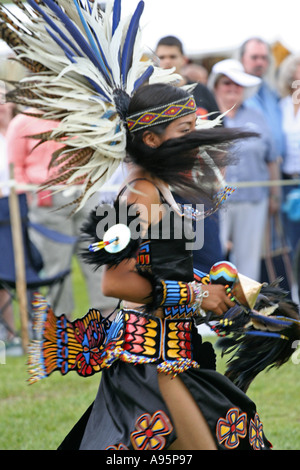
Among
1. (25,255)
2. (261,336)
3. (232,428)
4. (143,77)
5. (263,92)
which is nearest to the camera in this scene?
(232,428)

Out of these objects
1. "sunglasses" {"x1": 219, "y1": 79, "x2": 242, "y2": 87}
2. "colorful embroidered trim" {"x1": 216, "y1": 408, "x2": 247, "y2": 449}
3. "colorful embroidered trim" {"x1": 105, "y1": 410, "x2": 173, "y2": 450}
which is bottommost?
"colorful embroidered trim" {"x1": 216, "y1": 408, "x2": 247, "y2": 449}

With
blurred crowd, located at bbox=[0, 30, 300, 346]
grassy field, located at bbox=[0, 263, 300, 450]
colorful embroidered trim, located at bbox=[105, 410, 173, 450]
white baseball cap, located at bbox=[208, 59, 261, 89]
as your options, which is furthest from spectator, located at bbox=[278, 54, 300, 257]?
colorful embroidered trim, located at bbox=[105, 410, 173, 450]

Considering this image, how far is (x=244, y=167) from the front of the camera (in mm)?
8203

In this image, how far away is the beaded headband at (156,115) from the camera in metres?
3.36

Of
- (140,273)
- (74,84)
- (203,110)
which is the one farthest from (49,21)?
(203,110)

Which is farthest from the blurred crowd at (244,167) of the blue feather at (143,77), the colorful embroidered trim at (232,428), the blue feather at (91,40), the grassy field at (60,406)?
the colorful embroidered trim at (232,428)

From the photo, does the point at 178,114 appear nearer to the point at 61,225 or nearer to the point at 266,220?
the point at 61,225

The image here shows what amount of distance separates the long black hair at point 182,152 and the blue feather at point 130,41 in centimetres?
16

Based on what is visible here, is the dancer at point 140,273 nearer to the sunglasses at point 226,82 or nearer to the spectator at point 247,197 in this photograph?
the sunglasses at point 226,82

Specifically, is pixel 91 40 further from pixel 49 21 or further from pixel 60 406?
pixel 60 406

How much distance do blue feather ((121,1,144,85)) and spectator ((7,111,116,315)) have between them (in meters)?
3.28

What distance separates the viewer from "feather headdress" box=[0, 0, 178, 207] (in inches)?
132

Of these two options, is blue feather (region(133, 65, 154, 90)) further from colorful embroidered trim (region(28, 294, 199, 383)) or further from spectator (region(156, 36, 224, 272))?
colorful embroidered trim (region(28, 294, 199, 383))

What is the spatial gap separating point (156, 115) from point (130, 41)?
43 centimetres
